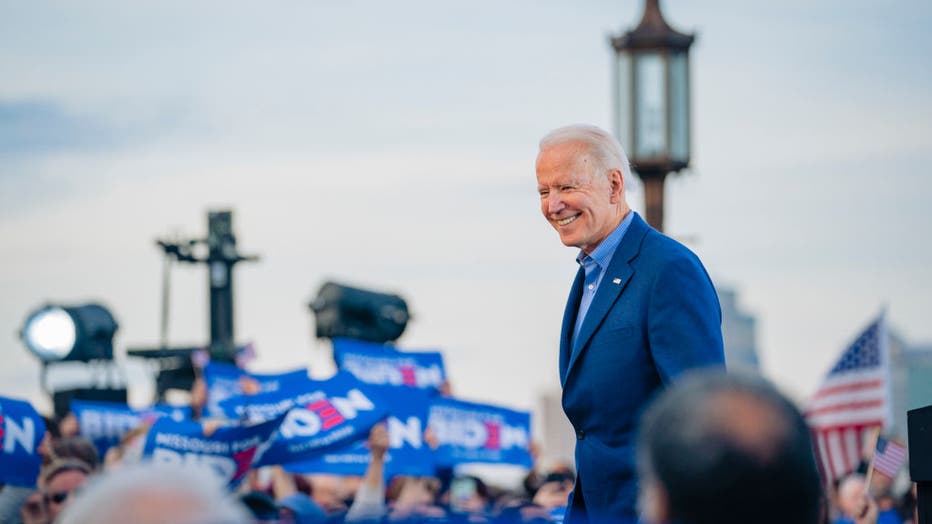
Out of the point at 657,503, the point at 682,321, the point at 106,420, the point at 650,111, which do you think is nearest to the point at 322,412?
the point at 650,111

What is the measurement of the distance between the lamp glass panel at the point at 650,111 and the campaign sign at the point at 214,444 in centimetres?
422

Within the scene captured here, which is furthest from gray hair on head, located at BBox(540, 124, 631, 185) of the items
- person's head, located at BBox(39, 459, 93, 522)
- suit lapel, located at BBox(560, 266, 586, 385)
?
person's head, located at BBox(39, 459, 93, 522)

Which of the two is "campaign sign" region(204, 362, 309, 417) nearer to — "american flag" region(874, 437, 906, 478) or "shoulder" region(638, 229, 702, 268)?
"american flag" region(874, 437, 906, 478)

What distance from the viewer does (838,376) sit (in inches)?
606

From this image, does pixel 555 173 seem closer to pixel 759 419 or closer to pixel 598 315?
pixel 598 315

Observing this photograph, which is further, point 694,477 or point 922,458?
point 922,458

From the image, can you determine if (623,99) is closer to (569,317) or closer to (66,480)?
(66,480)

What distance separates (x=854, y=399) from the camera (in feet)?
49.5

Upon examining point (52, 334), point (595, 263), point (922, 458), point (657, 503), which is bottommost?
point (52, 334)

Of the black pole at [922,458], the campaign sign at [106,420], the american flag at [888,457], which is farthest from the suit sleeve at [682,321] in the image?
the campaign sign at [106,420]

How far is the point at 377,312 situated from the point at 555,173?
1104 cm

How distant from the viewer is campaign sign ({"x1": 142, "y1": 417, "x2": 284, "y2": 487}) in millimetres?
8734

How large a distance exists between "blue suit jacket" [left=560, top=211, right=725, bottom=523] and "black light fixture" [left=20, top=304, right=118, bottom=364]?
38.9 feet

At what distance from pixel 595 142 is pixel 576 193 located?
0.16 m
